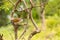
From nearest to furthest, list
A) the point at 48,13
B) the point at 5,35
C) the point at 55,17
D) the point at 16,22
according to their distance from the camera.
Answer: the point at 16,22
the point at 5,35
the point at 55,17
the point at 48,13

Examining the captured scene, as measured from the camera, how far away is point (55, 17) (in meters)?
12.8

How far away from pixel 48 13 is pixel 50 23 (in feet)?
7.07

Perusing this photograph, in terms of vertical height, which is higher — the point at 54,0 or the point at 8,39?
the point at 8,39

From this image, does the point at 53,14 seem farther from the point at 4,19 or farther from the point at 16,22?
the point at 16,22

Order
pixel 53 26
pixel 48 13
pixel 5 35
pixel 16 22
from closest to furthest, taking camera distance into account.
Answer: pixel 16 22
pixel 5 35
pixel 53 26
pixel 48 13

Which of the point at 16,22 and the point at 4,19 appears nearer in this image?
the point at 16,22

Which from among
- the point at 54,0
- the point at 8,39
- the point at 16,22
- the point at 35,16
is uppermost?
the point at 16,22

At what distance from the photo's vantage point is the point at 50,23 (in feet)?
37.8

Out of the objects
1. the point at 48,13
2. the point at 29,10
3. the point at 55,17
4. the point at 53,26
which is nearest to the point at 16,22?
the point at 29,10

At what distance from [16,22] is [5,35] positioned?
788mm

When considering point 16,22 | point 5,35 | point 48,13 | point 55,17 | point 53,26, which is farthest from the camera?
point 48,13

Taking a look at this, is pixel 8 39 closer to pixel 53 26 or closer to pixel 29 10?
pixel 29 10

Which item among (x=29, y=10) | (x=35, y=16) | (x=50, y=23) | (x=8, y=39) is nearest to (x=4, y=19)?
(x=50, y=23)

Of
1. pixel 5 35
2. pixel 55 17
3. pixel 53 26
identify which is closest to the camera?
pixel 5 35
